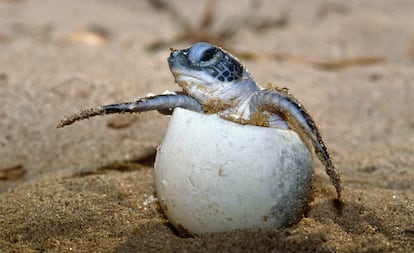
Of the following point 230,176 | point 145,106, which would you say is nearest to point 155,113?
point 145,106

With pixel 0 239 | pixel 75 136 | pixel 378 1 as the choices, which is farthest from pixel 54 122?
pixel 378 1

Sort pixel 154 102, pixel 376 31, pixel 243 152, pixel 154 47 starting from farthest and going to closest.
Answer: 1. pixel 376 31
2. pixel 154 47
3. pixel 154 102
4. pixel 243 152

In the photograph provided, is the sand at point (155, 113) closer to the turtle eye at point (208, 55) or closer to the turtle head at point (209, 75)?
the turtle head at point (209, 75)

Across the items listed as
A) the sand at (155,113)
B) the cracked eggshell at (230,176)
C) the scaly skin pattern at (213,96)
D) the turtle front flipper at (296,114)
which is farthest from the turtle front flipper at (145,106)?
the sand at (155,113)

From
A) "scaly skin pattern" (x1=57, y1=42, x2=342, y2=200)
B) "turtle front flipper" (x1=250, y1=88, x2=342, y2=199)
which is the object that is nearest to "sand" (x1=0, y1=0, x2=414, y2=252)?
"turtle front flipper" (x1=250, y1=88, x2=342, y2=199)

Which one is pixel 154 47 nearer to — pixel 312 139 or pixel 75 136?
pixel 75 136

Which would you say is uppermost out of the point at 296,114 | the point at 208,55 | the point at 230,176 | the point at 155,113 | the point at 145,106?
the point at 208,55

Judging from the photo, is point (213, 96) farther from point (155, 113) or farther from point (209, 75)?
point (155, 113)
